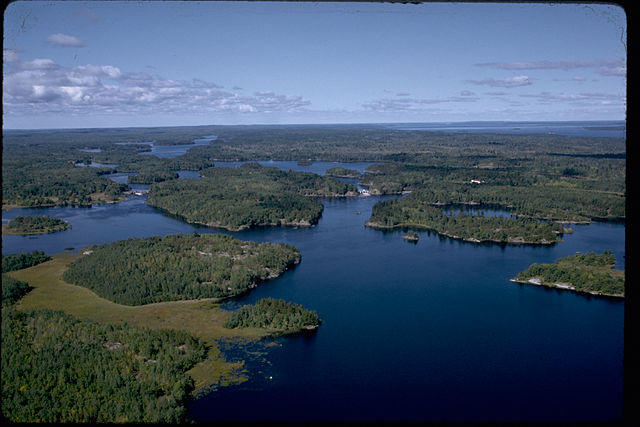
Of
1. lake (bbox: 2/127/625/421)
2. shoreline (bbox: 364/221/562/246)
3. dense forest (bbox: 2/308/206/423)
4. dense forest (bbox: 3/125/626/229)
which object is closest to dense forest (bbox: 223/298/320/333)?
lake (bbox: 2/127/625/421)

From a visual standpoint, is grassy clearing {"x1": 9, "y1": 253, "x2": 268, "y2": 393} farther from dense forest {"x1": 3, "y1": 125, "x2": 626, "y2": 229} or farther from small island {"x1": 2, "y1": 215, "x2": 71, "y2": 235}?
small island {"x1": 2, "y1": 215, "x2": 71, "y2": 235}

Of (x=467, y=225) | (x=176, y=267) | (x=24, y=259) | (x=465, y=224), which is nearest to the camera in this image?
(x=176, y=267)

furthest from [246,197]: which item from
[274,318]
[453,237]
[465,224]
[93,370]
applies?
[93,370]

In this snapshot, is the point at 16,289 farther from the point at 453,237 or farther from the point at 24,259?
the point at 453,237

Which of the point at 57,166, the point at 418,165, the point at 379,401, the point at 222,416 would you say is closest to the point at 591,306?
the point at 379,401

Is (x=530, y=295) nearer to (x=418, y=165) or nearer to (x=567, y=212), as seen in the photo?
(x=567, y=212)
